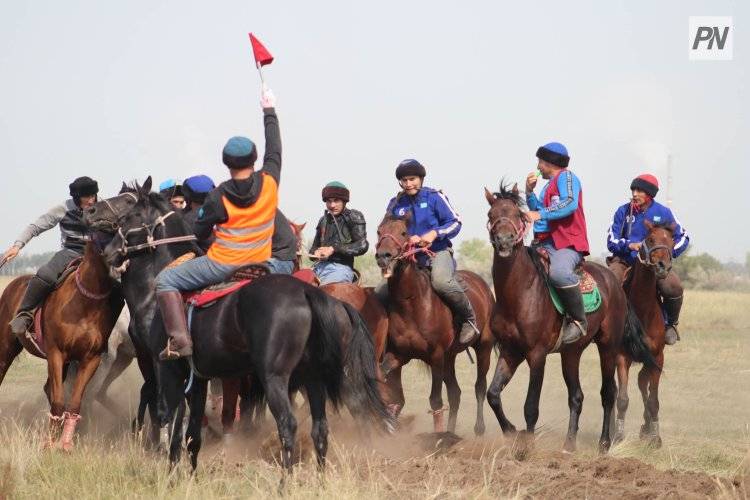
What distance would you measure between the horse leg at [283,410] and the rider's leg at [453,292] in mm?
4470

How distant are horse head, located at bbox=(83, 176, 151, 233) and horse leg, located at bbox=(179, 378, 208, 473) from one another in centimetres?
150

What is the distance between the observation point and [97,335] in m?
10.3

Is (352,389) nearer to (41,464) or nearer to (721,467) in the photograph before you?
(41,464)

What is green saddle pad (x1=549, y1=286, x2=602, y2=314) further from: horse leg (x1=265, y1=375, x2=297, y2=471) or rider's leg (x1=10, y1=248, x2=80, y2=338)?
rider's leg (x1=10, y1=248, x2=80, y2=338)

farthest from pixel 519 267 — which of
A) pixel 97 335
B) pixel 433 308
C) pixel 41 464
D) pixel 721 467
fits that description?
pixel 41 464

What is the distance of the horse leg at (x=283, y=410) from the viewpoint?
736 centimetres

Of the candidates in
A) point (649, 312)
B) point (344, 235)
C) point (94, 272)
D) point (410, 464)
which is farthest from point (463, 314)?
point (94, 272)

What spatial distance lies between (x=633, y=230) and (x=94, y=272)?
6.77 m

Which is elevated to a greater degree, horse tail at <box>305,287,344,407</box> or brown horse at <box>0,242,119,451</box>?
horse tail at <box>305,287,344,407</box>

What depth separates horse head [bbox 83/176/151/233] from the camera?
341 inches

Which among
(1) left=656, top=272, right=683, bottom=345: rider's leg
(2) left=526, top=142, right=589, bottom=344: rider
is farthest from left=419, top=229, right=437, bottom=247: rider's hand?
(1) left=656, top=272, right=683, bottom=345: rider's leg

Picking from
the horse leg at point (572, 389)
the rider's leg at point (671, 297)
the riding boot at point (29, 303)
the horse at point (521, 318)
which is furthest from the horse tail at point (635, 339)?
the riding boot at point (29, 303)

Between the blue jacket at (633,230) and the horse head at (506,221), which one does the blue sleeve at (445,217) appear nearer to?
the horse head at (506,221)

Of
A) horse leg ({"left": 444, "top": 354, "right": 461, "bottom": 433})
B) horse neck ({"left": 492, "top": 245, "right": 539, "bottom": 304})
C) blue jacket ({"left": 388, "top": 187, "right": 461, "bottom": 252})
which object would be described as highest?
blue jacket ({"left": 388, "top": 187, "right": 461, "bottom": 252})
